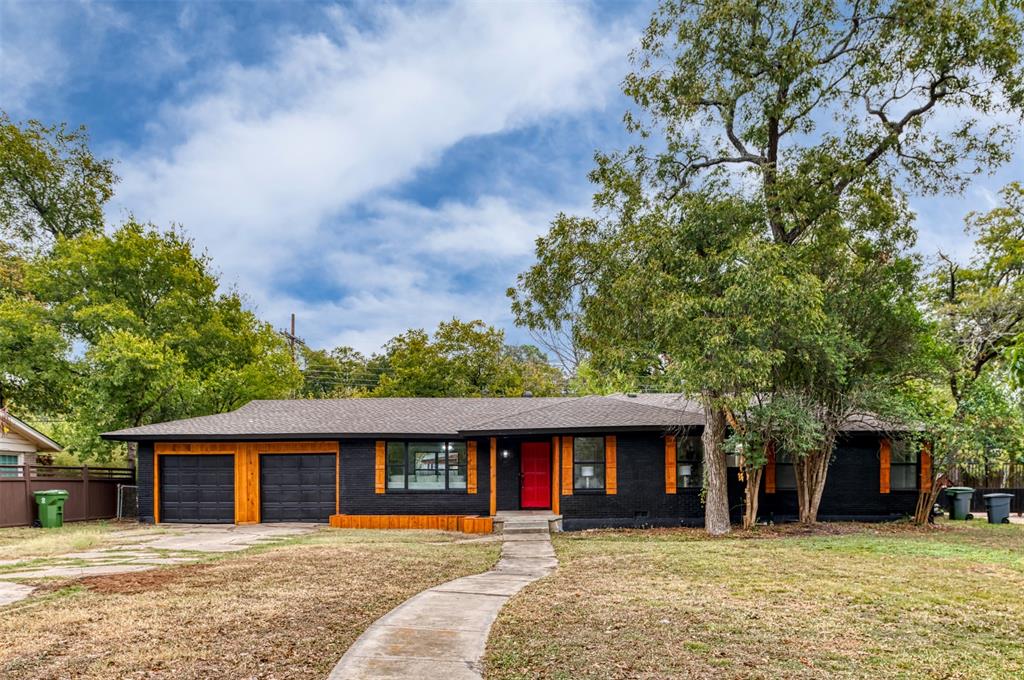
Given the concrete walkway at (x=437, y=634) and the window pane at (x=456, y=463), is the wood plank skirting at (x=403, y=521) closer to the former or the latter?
the window pane at (x=456, y=463)

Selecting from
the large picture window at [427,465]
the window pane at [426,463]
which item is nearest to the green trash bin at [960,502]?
the large picture window at [427,465]

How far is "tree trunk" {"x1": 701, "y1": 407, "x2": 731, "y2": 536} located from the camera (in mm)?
14109

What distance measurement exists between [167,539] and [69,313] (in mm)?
12253

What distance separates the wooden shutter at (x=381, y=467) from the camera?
16812 millimetres

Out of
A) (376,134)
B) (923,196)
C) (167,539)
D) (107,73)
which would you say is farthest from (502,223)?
(167,539)

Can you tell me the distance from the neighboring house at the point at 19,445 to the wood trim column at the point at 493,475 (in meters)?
12.2

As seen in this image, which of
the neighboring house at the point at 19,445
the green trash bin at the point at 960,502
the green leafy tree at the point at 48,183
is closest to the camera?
the green trash bin at the point at 960,502

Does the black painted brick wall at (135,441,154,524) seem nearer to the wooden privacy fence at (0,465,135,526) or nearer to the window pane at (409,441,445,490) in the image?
the wooden privacy fence at (0,465,135,526)

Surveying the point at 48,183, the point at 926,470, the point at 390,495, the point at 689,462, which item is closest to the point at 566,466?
the point at 689,462

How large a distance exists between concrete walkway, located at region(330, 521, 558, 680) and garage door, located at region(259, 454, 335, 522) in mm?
9109

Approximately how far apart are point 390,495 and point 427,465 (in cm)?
113

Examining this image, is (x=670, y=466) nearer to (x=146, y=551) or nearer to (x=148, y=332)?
(x=146, y=551)

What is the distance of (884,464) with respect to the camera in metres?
16.1

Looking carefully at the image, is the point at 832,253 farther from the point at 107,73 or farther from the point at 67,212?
the point at 67,212
